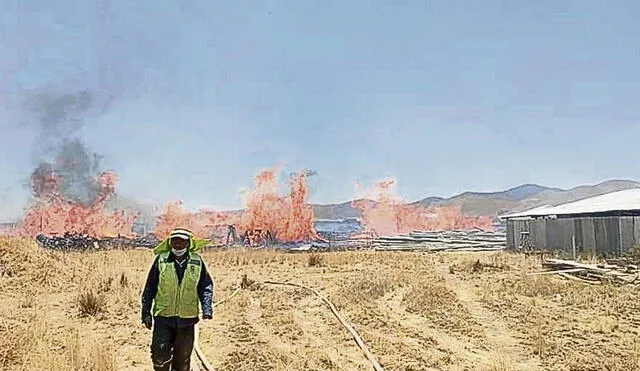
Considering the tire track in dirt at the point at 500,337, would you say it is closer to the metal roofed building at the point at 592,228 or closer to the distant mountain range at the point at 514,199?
the metal roofed building at the point at 592,228

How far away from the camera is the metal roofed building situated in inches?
1014

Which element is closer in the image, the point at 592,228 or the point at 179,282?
the point at 179,282

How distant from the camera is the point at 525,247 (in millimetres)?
36812

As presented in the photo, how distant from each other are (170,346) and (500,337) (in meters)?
6.40

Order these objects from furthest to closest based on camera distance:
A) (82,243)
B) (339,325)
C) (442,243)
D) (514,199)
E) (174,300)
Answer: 1. (514,199)
2. (442,243)
3. (82,243)
4. (339,325)
5. (174,300)

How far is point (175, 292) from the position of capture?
689 cm

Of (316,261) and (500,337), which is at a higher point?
(316,261)

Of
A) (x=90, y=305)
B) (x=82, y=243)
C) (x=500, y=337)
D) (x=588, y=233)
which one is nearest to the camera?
(x=500, y=337)

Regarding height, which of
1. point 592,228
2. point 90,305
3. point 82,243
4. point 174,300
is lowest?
point 90,305

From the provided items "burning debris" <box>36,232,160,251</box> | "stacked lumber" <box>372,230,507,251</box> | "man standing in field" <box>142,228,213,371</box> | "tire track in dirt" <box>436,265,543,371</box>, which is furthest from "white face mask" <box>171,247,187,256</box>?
"stacked lumber" <box>372,230,507,251</box>

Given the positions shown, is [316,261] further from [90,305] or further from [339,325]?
[339,325]

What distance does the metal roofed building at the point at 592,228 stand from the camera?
25.8m

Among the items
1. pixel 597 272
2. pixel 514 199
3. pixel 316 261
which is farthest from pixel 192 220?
pixel 514 199

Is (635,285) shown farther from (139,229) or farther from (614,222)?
(139,229)
